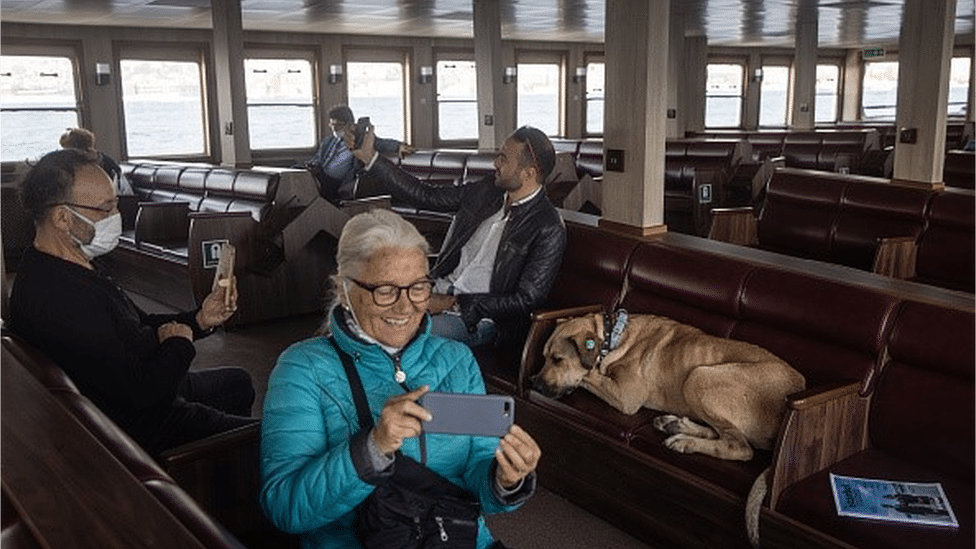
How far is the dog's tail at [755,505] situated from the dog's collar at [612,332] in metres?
0.91

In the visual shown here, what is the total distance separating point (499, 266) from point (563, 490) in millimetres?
1113

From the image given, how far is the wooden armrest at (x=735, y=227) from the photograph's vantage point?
6027mm

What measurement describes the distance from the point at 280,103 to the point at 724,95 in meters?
9.67

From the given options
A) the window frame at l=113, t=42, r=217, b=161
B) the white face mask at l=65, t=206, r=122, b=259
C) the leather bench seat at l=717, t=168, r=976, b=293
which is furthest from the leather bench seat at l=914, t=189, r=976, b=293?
the window frame at l=113, t=42, r=217, b=161

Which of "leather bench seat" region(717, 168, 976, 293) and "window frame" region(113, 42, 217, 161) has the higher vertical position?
"window frame" region(113, 42, 217, 161)

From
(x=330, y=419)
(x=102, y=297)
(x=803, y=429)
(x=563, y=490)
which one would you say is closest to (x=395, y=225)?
(x=330, y=419)

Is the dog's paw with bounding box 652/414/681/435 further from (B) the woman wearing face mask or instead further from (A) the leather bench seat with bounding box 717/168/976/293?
(A) the leather bench seat with bounding box 717/168/976/293

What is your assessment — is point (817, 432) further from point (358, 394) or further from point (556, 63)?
point (556, 63)

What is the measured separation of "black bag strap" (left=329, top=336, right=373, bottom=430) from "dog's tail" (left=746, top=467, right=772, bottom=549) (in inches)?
53.9

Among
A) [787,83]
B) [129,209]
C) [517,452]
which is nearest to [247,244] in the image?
[129,209]

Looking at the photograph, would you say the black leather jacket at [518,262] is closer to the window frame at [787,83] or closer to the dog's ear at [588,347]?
the dog's ear at [588,347]

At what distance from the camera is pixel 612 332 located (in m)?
3.51

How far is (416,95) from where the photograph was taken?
1409cm

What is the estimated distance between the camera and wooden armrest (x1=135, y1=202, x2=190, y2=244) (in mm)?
7488
